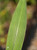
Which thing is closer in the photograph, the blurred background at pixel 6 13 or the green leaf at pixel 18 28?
the green leaf at pixel 18 28

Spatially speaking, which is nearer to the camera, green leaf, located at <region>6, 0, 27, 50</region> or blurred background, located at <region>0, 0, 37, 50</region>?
green leaf, located at <region>6, 0, 27, 50</region>

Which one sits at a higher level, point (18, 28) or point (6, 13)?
point (18, 28)

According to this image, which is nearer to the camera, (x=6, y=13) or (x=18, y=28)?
(x=18, y=28)

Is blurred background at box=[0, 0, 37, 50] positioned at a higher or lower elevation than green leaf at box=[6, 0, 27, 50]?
lower

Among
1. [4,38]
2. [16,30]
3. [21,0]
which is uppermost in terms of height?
[21,0]

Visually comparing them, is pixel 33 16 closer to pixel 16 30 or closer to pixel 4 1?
pixel 4 1

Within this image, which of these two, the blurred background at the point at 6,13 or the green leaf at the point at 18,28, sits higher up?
the green leaf at the point at 18,28

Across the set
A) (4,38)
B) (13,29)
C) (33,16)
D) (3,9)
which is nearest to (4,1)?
(3,9)

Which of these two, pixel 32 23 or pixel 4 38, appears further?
pixel 32 23
